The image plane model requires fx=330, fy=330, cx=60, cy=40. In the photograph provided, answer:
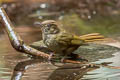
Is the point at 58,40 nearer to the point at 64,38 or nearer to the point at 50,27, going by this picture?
the point at 64,38

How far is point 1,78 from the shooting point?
3479mm

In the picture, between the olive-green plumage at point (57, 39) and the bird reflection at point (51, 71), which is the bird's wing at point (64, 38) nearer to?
the olive-green plumage at point (57, 39)

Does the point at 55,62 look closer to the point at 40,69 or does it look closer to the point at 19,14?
the point at 40,69

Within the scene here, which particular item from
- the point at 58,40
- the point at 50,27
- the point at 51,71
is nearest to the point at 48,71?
the point at 51,71

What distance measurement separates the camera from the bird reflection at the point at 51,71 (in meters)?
3.48

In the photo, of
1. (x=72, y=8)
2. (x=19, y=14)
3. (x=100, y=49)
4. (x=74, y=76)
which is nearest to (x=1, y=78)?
(x=74, y=76)

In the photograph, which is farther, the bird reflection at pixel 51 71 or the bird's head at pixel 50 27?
the bird's head at pixel 50 27

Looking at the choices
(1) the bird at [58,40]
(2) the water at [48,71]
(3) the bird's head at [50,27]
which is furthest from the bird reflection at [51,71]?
(3) the bird's head at [50,27]

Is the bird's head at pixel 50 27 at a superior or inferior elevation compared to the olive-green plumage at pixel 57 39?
superior

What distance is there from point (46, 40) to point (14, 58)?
73 cm

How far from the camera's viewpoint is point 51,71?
12.3ft

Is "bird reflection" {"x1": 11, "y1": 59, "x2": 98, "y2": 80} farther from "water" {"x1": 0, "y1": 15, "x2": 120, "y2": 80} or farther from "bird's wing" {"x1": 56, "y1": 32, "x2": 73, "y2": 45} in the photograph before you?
"bird's wing" {"x1": 56, "y1": 32, "x2": 73, "y2": 45}

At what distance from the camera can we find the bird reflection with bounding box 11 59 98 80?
137 inches

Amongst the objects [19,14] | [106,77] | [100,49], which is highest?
[19,14]
